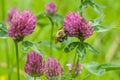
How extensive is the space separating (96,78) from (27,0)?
1.22 metres

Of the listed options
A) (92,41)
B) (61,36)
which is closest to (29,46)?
(61,36)

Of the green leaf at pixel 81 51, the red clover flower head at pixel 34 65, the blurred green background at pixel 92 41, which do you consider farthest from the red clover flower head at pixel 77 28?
the blurred green background at pixel 92 41

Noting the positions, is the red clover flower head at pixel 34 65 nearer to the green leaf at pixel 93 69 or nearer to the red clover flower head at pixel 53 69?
the red clover flower head at pixel 53 69

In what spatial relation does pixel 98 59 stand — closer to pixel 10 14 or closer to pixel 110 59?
pixel 110 59

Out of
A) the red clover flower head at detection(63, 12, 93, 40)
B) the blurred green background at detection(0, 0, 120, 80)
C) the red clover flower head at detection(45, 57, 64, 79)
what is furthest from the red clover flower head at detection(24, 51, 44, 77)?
the blurred green background at detection(0, 0, 120, 80)

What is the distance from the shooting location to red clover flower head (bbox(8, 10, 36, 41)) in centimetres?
132

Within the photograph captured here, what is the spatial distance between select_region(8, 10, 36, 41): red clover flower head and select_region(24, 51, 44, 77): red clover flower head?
0.09 m

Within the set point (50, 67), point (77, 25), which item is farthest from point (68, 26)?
point (50, 67)

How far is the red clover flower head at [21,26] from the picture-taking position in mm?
1324

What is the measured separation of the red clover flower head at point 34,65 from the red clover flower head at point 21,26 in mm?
89

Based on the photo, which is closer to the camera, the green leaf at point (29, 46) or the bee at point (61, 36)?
the green leaf at point (29, 46)

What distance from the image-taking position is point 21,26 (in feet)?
4.39

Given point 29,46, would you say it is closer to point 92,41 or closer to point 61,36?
point 61,36

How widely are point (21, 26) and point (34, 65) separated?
5.4 inches
